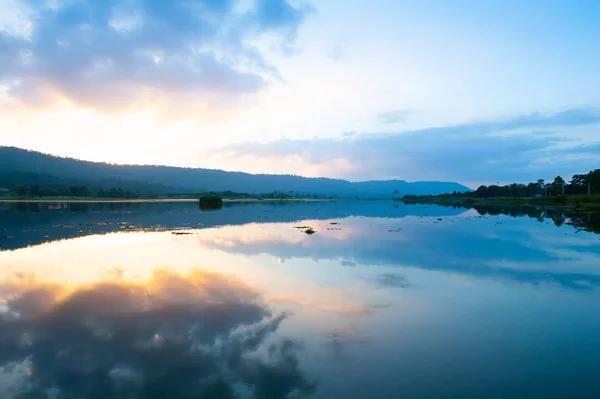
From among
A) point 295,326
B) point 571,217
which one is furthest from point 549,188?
A: point 295,326

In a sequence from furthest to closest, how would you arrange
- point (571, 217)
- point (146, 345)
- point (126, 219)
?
point (571, 217) < point (126, 219) < point (146, 345)

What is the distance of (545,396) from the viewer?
6.69m

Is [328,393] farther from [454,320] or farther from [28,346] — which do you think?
[28,346]

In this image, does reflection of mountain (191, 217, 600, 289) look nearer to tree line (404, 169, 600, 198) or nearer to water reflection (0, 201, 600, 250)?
water reflection (0, 201, 600, 250)

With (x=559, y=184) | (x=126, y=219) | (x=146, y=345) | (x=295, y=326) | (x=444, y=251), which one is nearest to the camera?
(x=146, y=345)

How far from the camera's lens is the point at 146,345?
879 cm

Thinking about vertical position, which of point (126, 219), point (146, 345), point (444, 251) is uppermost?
point (444, 251)

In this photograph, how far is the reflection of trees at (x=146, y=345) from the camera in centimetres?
692

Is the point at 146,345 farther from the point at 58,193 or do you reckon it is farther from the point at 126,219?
the point at 58,193

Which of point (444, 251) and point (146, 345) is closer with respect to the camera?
point (146, 345)

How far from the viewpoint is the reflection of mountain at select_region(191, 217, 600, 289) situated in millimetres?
17719

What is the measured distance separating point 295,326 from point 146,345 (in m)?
3.78

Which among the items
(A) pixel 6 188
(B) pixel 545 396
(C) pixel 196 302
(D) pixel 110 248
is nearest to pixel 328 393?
(B) pixel 545 396

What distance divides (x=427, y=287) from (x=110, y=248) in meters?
19.8
